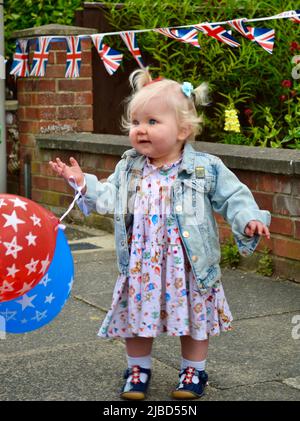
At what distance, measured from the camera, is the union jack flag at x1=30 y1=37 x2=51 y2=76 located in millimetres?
8117

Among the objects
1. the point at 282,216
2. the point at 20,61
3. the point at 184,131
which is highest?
the point at 20,61

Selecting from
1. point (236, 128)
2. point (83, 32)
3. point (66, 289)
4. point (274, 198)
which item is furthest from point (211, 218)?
point (83, 32)

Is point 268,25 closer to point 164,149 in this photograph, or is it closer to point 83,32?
point 83,32

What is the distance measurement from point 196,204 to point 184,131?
0.34m

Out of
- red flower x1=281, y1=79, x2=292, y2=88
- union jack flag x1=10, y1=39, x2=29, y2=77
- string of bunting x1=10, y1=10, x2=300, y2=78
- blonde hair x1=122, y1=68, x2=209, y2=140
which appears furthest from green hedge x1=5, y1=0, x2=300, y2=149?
blonde hair x1=122, y1=68, x2=209, y2=140

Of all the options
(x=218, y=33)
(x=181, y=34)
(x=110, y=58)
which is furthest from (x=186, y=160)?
(x=110, y=58)

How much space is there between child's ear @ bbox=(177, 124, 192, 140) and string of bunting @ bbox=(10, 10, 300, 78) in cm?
269

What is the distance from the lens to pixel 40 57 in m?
8.25

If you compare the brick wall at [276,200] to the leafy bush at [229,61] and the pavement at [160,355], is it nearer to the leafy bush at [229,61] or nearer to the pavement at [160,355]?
the pavement at [160,355]

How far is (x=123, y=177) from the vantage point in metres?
4.18

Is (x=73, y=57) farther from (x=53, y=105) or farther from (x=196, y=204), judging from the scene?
(x=196, y=204)

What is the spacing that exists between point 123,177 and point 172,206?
29cm

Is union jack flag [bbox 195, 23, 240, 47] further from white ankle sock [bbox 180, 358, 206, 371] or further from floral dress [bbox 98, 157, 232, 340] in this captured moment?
white ankle sock [bbox 180, 358, 206, 371]
